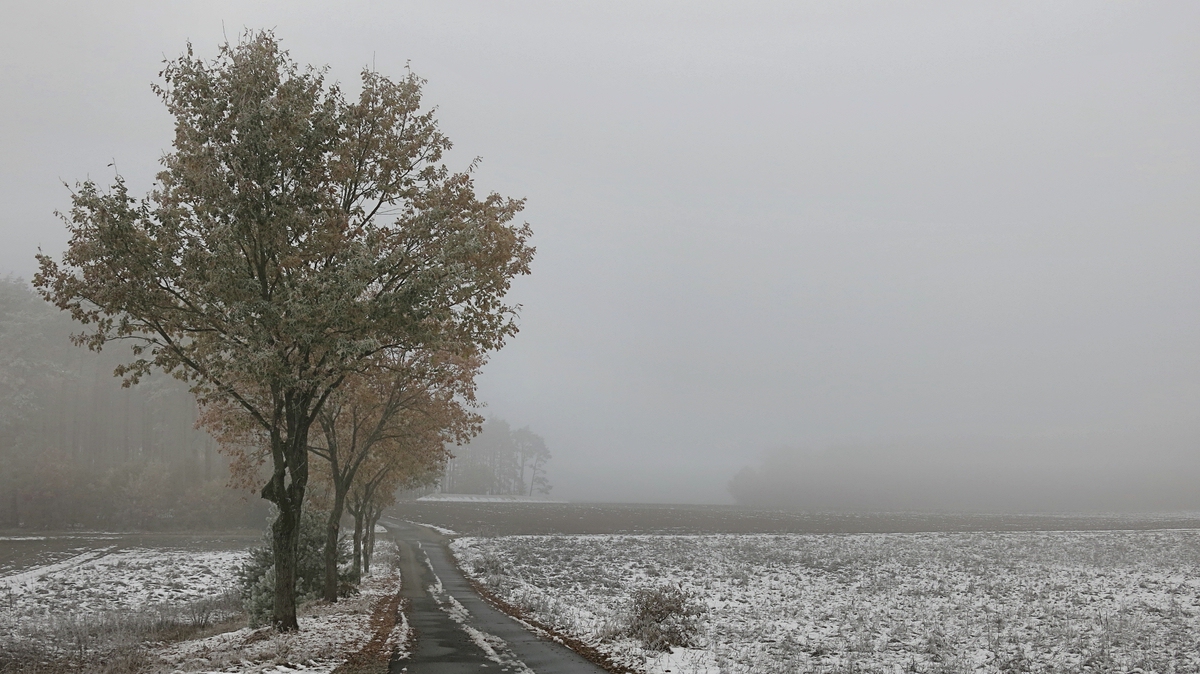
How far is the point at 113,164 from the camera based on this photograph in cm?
1365

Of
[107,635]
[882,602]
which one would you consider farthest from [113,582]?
[882,602]

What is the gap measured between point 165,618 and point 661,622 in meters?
15.4

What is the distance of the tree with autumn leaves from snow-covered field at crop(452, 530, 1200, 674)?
324 inches

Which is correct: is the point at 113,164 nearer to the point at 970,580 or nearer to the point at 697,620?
the point at 697,620

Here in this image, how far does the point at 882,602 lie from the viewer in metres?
21.9

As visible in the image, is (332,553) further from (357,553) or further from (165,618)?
(357,553)

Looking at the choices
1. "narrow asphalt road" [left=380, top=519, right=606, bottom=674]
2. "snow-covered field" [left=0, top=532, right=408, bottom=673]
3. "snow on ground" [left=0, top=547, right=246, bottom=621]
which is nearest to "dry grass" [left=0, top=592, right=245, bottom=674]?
"snow-covered field" [left=0, top=532, right=408, bottom=673]

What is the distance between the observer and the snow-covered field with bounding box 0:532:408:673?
13180 mm

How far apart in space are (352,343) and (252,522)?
202ft

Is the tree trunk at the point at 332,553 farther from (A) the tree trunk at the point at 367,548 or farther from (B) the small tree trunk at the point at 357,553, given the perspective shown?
(A) the tree trunk at the point at 367,548

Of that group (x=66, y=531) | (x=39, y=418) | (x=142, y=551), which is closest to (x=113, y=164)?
(x=142, y=551)

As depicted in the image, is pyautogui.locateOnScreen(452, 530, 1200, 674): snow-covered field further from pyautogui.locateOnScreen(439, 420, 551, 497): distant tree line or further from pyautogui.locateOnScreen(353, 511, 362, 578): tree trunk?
pyautogui.locateOnScreen(439, 420, 551, 497): distant tree line

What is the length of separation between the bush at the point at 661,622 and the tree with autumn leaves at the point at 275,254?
23.7 ft

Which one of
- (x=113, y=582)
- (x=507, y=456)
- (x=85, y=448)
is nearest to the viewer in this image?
(x=113, y=582)
